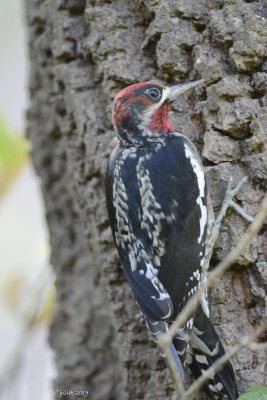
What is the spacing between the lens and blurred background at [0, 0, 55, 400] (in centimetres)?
489

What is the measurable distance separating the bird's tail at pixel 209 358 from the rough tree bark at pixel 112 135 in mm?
53

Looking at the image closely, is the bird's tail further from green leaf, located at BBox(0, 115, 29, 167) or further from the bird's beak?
green leaf, located at BBox(0, 115, 29, 167)

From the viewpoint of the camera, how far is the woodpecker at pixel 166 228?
11.1ft

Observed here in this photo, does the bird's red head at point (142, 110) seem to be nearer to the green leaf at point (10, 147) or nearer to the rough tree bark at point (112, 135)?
the rough tree bark at point (112, 135)

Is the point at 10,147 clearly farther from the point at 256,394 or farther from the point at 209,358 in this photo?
the point at 256,394

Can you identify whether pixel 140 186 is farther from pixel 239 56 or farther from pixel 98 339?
pixel 98 339

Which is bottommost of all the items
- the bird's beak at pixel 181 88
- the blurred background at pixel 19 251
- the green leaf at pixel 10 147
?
the blurred background at pixel 19 251

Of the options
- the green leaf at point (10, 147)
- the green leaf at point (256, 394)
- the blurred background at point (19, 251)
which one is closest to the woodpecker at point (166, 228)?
the green leaf at point (256, 394)

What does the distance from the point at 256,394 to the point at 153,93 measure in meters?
1.54

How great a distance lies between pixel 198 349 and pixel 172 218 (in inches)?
23.5

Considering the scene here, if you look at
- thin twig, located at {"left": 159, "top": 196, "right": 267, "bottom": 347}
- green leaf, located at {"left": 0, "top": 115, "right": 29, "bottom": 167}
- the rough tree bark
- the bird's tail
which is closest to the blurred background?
green leaf, located at {"left": 0, "top": 115, "right": 29, "bottom": 167}

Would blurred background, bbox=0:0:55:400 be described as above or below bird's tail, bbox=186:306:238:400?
below

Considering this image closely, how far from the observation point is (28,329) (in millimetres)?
4793

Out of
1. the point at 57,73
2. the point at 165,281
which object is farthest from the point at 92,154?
the point at 165,281
